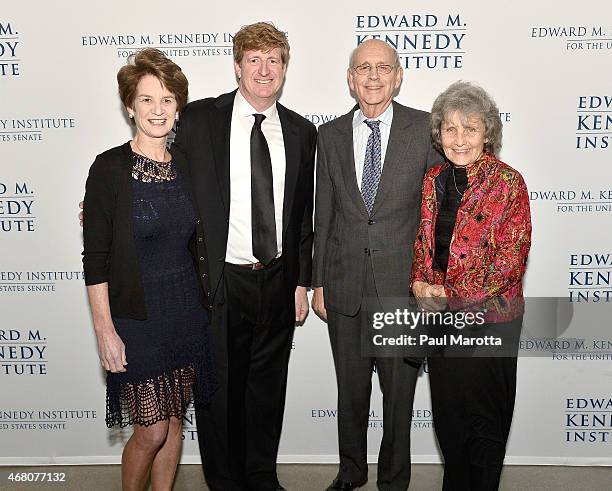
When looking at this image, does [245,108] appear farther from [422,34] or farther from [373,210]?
[422,34]

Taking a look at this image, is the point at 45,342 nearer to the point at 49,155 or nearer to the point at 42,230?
the point at 42,230

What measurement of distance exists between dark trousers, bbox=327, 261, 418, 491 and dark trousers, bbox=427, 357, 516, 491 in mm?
279

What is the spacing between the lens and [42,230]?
3322 millimetres

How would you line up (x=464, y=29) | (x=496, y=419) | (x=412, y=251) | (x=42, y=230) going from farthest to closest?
(x=42, y=230) → (x=464, y=29) → (x=412, y=251) → (x=496, y=419)

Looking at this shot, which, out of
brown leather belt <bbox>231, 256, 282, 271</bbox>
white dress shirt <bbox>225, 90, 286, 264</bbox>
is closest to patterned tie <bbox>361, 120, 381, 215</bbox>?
white dress shirt <bbox>225, 90, 286, 264</bbox>

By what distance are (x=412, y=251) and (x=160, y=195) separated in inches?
41.8

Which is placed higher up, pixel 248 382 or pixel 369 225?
pixel 369 225

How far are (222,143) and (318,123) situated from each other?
0.73 m

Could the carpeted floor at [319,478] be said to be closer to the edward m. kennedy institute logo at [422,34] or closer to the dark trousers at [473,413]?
the dark trousers at [473,413]

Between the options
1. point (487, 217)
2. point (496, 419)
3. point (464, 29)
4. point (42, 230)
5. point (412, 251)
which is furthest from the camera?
point (42, 230)

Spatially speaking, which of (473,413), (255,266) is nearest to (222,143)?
(255,266)

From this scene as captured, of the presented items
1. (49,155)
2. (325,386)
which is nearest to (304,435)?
(325,386)

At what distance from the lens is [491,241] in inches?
89.3

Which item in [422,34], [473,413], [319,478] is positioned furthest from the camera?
[319,478]
